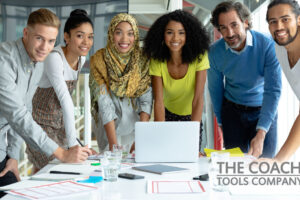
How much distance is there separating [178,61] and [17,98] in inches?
44.9

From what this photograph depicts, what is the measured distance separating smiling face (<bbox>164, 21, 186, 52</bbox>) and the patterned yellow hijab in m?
0.20

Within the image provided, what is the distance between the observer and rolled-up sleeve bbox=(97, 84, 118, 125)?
2279 mm

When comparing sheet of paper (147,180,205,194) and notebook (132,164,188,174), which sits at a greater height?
sheet of paper (147,180,205,194)

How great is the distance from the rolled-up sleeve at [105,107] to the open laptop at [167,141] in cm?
65

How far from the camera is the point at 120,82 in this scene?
2330mm

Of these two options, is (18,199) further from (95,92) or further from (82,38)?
(82,38)

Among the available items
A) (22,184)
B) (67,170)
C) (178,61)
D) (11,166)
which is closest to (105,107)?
(178,61)

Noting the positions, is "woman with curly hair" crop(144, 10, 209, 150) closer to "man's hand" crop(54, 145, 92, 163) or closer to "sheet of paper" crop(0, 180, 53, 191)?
"man's hand" crop(54, 145, 92, 163)

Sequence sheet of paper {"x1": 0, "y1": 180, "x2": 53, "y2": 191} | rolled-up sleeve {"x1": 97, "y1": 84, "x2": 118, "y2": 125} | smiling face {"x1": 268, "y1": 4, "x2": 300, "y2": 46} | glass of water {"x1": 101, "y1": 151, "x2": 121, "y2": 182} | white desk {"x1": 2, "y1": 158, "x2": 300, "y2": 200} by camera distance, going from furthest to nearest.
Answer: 1. rolled-up sleeve {"x1": 97, "y1": 84, "x2": 118, "y2": 125}
2. smiling face {"x1": 268, "y1": 4, "x2": 300, "y2": 46}
3. glass of water {"x1": 101, "y1": 151, "x2": 121, "y2": 182}
4. sheet of paper {"x1": 0, "y1": 180, "x2": 53, "y2": 191}
5. white desk {"x1": 2, "y1": 158, "x2": 300, "y2": 200}

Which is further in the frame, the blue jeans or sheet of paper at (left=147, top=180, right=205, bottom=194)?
the blue jeans

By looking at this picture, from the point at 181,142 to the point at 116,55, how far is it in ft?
3.17

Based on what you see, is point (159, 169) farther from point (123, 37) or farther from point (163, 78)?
point (123, 37)

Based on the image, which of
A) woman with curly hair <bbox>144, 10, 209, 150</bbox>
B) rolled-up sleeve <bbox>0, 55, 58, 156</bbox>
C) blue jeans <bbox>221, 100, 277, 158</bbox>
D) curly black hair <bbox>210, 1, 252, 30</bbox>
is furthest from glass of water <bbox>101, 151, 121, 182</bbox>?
curly black hair <bbox>210, 1, 252, 30</bbox>

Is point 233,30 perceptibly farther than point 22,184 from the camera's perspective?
Yes
